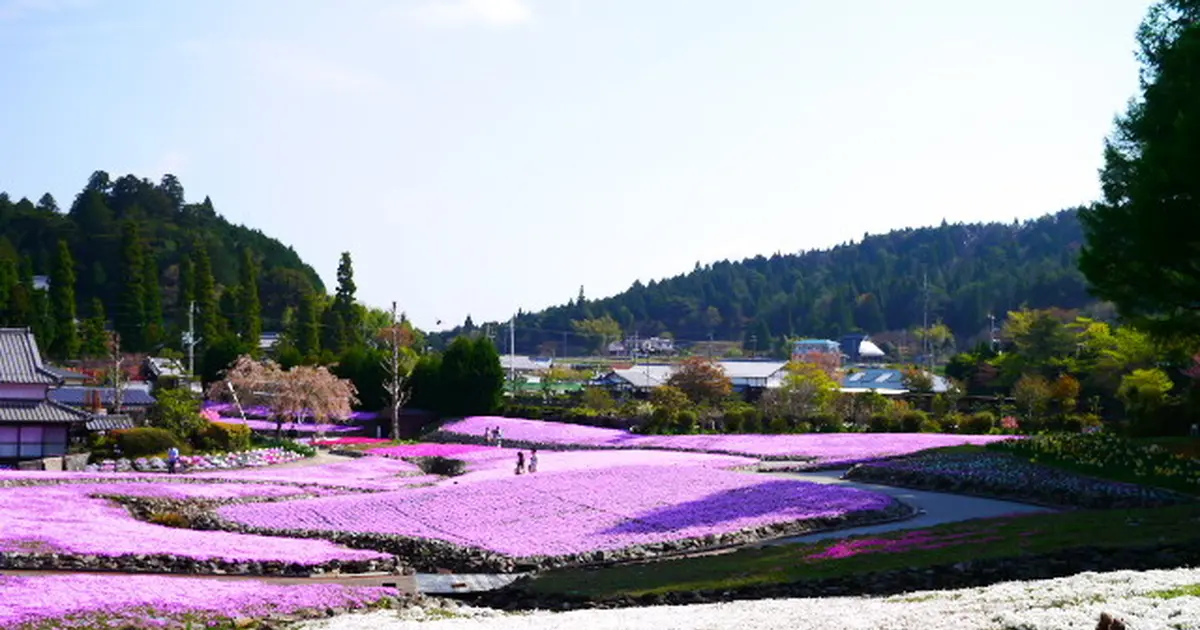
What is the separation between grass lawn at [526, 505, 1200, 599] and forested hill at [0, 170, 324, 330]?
119 meters

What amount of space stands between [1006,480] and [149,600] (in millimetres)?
25403

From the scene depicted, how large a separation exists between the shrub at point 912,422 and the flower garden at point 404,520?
16.1 metres

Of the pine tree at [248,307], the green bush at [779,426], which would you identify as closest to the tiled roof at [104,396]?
the pine tree at [248,307]

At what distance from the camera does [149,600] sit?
1947cm

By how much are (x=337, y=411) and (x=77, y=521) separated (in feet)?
146

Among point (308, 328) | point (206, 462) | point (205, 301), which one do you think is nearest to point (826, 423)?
point (206, 462)

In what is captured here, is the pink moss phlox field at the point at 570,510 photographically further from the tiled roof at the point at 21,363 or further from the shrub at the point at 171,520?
the tiled roof at the point at 21,363

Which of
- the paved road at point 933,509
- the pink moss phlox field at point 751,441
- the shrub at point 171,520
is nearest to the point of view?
the paved road at point 933,509

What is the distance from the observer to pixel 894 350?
194125mm

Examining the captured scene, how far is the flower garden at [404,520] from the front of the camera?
68.2 ft

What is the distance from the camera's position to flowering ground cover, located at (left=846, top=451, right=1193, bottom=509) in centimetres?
3219

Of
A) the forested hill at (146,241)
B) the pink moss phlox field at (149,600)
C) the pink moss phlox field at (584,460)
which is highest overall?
the forested hill at (146,241)

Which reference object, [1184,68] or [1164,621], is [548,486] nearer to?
[1184,68]

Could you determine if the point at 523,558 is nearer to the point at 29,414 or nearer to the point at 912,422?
the point at 29,414
